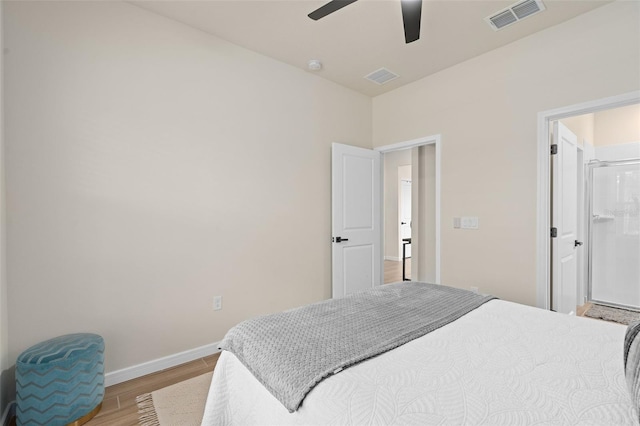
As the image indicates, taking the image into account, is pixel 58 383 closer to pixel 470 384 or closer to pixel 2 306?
pixel 2 306

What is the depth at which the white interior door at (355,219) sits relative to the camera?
3518mm

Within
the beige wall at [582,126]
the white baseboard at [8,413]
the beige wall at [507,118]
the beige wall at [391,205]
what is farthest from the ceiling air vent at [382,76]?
the beige wall at [391,205]

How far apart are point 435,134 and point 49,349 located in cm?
367

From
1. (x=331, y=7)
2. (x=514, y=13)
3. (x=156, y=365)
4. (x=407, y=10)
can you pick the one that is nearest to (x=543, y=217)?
(x=514, y=13)

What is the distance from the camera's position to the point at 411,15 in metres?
1.79

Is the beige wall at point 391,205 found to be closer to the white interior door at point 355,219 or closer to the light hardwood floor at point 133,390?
the white interior door at point 355,219

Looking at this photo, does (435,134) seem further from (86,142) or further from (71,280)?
(71,280)

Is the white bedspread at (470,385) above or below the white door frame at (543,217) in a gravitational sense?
below

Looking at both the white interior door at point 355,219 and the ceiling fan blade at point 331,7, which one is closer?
the ceiling fan blade at point 331,7

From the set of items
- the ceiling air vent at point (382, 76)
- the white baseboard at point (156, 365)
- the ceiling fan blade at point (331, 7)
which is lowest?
the white baseboard at point (156, 365)

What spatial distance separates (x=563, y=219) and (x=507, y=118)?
1.05 m

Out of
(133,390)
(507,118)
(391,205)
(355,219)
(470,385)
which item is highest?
(507,118)

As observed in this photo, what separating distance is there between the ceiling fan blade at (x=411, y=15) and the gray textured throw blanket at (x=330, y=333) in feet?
5.50

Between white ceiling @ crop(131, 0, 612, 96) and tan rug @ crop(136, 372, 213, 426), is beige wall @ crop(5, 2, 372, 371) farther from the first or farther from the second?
tan rug @ crop(136, 372, 213, 426)
